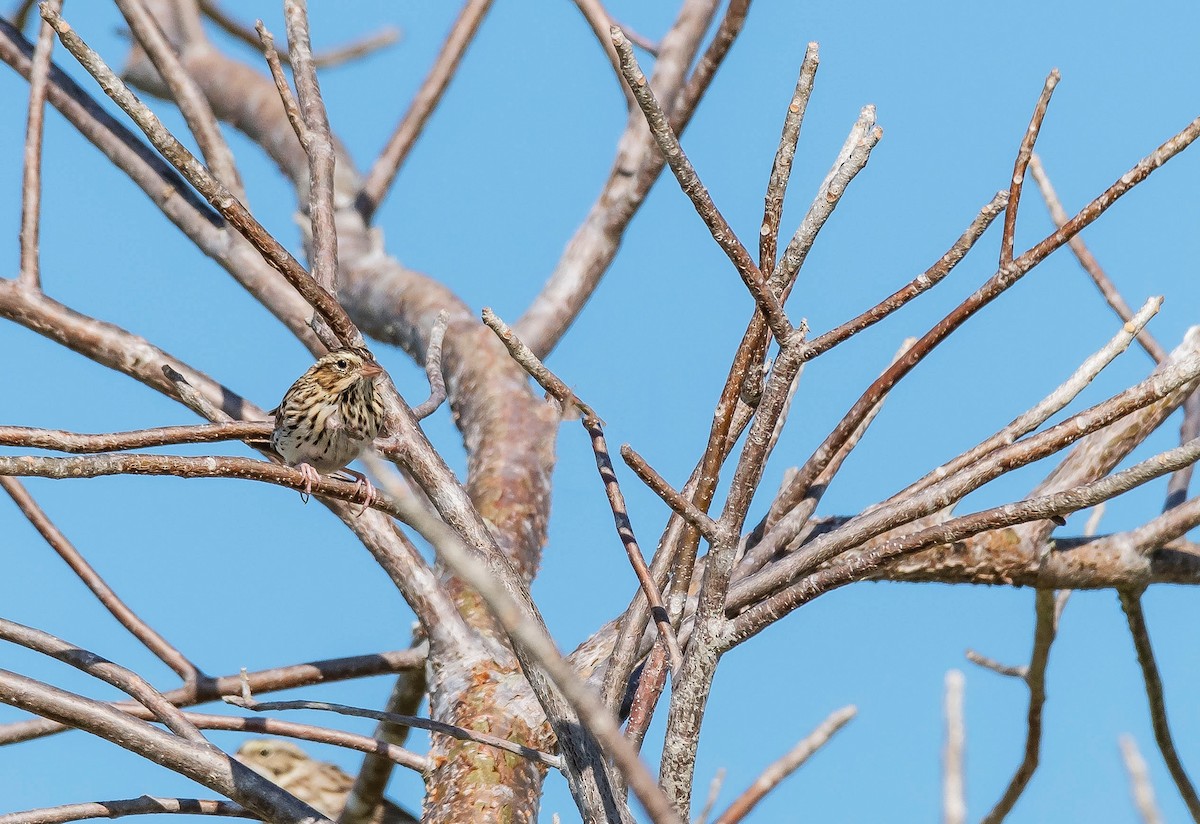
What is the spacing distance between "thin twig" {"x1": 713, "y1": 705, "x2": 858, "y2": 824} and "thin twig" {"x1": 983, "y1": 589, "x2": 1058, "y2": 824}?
2.44m

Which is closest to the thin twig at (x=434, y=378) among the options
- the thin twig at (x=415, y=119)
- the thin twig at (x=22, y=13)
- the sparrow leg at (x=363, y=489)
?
the sparrow leg at (x=363, y=489)

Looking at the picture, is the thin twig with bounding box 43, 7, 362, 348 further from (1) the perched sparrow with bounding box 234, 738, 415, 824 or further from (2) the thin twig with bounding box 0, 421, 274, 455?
(1) the perched sparrow with bounding box 234, 738, 415, 824

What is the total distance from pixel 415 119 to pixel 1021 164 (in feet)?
16.8

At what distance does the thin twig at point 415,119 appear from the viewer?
293 inches

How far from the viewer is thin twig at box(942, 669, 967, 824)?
1674mm

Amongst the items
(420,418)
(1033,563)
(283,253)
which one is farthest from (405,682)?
(283,253)

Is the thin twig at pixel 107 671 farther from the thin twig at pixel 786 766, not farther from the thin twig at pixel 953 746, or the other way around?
the thin twig at pixel 953 746

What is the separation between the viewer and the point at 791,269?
2432 mm

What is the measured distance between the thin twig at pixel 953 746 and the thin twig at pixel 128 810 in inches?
80.5

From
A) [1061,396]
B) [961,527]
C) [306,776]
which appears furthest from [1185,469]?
[306,776]

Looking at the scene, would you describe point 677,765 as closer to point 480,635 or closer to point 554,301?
point 480,635

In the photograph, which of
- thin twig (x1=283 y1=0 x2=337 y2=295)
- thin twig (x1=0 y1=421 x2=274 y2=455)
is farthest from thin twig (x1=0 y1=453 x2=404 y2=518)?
thin twig (x1=283 y1=0 x2=337 y2=295)

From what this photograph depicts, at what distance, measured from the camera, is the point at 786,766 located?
2.47 metres

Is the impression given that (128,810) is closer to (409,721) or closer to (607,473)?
(409,721)
